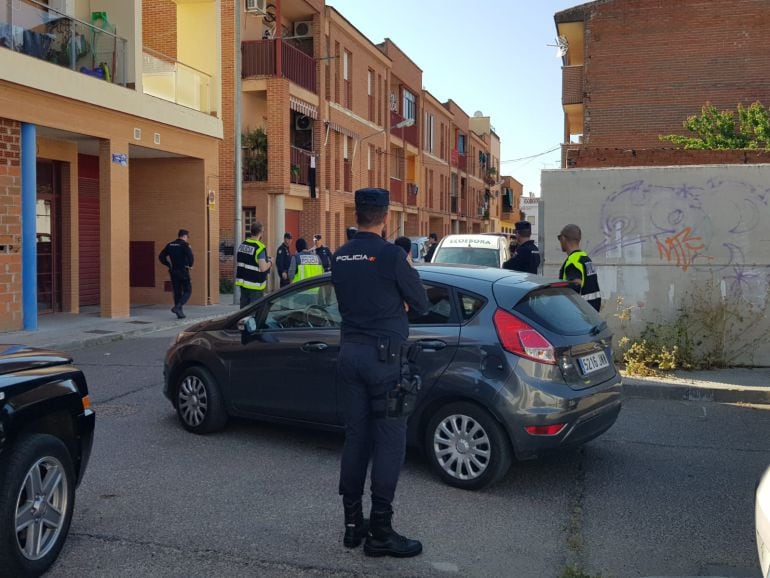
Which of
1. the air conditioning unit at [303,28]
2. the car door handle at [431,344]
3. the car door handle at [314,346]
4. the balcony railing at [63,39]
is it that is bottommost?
the car door handle at [314,346]

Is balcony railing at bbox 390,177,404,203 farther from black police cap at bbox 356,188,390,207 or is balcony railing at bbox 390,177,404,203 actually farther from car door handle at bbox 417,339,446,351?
black police cap at bbox 356,188,390,207

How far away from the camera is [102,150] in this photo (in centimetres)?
1574

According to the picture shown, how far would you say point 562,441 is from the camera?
17.6 feet

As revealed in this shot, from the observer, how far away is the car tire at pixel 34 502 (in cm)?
370

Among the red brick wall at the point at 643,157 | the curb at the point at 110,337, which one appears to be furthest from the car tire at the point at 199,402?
the red brick wall at the point at 643,157

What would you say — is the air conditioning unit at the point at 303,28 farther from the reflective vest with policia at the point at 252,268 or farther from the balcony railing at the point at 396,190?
the reflective vest with policia at the point at 252,268

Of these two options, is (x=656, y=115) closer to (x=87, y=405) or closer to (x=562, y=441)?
(x=562, y=441)

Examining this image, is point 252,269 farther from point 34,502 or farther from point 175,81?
point 34,502

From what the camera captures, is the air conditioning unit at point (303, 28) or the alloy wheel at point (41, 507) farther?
the air conditioning unit at point (303, 28)

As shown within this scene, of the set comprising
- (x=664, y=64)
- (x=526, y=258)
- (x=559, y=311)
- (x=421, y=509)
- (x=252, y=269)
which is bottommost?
(x=421, y=509)

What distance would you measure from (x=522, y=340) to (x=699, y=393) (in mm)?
4265

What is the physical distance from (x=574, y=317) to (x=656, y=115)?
23129mm

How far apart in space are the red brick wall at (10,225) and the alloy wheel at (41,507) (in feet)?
34.1

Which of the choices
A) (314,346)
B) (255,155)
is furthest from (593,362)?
(255,155)
